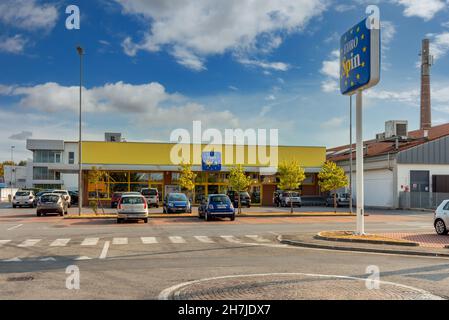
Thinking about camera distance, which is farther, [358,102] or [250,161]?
[250,161]

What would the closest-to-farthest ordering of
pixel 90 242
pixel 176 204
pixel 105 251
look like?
pixel 105 251 → pixel 90 242 → pixel 176 204

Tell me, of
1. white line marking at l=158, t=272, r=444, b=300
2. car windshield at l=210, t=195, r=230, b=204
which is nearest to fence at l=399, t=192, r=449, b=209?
car windshield at l=210, t=195, r=230, b=204

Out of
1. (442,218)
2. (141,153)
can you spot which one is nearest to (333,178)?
(442,218)

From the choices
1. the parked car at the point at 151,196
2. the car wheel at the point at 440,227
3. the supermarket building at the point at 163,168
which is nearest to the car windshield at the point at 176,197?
the parked car at the point at 151,196

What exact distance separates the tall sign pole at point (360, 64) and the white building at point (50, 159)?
7768 centimetres

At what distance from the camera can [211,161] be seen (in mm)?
48656

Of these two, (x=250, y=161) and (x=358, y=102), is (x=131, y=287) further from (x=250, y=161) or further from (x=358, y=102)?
(x=250, y=161)

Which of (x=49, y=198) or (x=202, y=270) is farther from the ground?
(x=49, y=198)

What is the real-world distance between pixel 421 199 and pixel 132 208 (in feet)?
93.6

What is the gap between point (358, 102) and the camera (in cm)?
1830

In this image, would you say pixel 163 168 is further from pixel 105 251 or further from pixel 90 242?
pixel 105 251

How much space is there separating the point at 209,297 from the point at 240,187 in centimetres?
2741

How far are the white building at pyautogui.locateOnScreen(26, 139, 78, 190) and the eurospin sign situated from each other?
7756 centimetres
